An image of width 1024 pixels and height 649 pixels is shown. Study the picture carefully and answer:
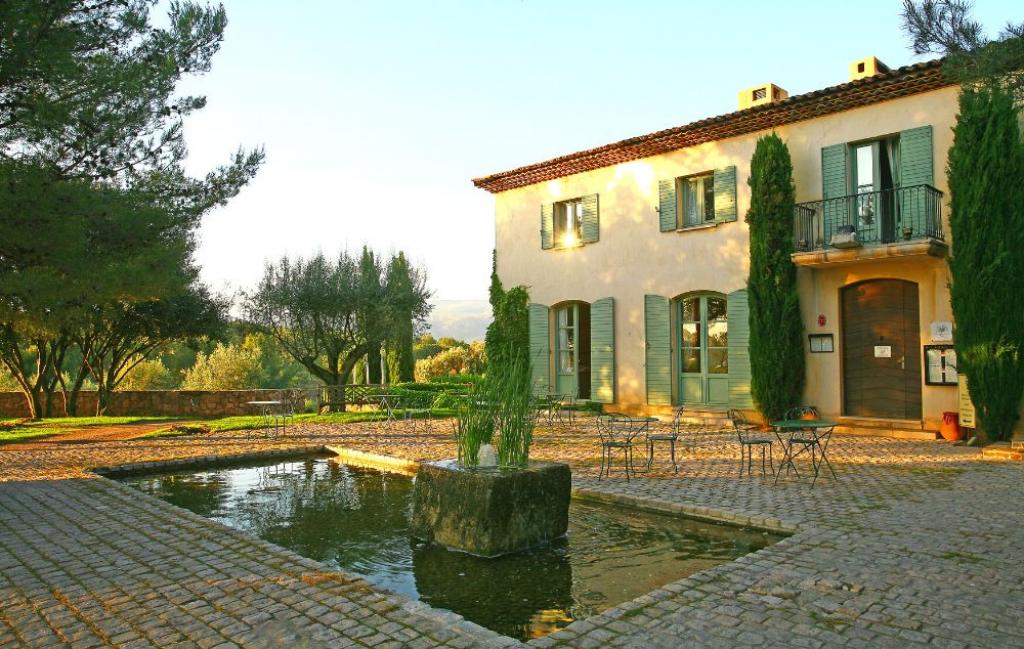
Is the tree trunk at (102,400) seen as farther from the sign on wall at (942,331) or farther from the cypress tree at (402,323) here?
the sign on wall at (942,331)

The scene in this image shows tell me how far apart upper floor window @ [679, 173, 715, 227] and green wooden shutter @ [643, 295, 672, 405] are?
63.2 inches

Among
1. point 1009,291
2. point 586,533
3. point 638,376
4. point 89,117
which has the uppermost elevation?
point 89,117

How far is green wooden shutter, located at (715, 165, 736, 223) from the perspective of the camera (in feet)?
40.6

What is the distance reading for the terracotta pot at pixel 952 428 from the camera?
32.2 feet

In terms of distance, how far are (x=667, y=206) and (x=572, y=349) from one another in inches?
150

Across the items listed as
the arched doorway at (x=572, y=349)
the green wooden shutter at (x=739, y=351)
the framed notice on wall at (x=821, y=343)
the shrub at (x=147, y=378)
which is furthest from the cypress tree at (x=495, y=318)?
the shrub at (x=147, y=378)

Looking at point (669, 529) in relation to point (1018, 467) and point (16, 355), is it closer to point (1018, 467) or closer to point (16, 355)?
point (1018, 467)

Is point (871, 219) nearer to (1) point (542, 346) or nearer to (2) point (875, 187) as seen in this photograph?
(2) point (875, 187)

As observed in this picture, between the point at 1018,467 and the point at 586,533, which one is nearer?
the point at 586,533

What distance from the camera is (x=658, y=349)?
1341cm

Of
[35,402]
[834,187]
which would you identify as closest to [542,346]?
[834,187]

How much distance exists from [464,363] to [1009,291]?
22525mm

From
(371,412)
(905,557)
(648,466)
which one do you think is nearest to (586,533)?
(905,557)

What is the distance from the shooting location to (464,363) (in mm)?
29875
